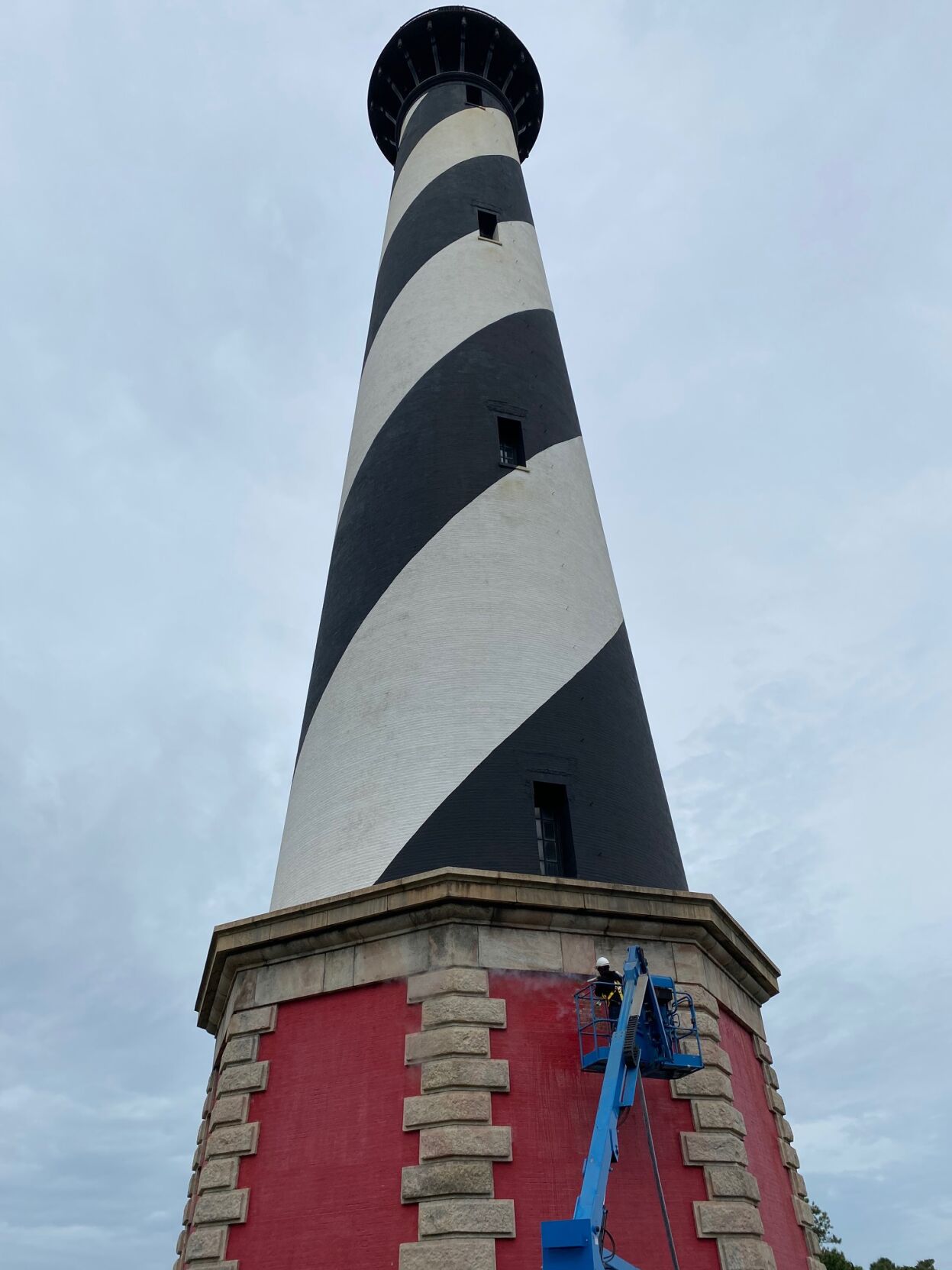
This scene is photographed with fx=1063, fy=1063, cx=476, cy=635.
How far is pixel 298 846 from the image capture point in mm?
8773

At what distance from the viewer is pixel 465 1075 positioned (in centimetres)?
656

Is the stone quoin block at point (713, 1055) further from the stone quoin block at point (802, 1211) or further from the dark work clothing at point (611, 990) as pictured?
the stone quoin block at point (802, 1211)

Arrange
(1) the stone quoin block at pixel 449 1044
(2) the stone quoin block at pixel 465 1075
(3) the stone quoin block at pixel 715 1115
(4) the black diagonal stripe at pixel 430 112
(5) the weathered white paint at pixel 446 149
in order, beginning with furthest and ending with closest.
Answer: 1. (4) the black diagonal stripe at pixel 430 112
2. (5) the weathered white paint at pixel 446 149
3. (3) the stone quoin block at pixel 715 1115
4. (1) the stone quoin block at pixel 449 1044
5. (2) the stone quoin block at pixel 465 1075

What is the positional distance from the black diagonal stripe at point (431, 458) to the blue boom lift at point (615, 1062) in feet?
13.4

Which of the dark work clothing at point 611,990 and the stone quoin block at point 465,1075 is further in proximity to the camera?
the dark work clothing at point 611,990

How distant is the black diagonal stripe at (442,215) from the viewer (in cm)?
1221

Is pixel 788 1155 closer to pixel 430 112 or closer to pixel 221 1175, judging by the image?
pixel 221 1175

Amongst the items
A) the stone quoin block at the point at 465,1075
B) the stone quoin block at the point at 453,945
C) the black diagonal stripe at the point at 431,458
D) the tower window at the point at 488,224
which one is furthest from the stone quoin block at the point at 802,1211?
the tower window at the point at 488,224

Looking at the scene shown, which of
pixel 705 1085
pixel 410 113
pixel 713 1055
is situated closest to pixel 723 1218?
pixel 705 1085

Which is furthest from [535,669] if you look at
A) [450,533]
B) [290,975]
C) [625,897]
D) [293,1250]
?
[293,1250]

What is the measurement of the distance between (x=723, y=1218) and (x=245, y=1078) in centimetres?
328

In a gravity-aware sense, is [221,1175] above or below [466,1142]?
above

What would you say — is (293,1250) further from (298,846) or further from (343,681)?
(343,681)

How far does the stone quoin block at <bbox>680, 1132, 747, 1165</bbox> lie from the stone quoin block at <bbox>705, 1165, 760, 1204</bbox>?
0.04 meters
